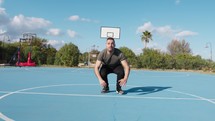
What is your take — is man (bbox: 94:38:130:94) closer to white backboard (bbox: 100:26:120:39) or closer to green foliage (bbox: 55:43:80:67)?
white backboard (bbox: 100:26:120:39)

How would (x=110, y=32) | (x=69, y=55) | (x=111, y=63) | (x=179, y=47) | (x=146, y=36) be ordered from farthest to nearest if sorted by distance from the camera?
1. (x=179, y=47)
2. (x=146, y=36)
3. (x=69, y=55)
4. (x=110, y=32)
5. (x=111, y=63)

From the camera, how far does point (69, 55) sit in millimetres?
31641

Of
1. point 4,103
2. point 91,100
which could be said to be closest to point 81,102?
point 91,100

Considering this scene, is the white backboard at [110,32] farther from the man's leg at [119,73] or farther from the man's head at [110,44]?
the man's head at [110,44]

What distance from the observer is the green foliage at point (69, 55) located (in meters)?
31.6

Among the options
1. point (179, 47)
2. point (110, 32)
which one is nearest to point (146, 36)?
point (179, 47)

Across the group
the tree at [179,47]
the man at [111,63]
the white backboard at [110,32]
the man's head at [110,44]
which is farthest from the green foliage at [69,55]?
the tree at [179,47]

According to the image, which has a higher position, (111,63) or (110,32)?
(110,32)

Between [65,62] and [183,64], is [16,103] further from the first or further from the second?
[183,64]

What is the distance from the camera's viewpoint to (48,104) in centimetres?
518

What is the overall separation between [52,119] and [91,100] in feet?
6.62

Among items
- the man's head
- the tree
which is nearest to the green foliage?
the man's head

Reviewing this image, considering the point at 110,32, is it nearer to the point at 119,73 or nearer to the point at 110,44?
the point at 119,73

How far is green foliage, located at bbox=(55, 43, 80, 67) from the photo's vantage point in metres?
31.6
